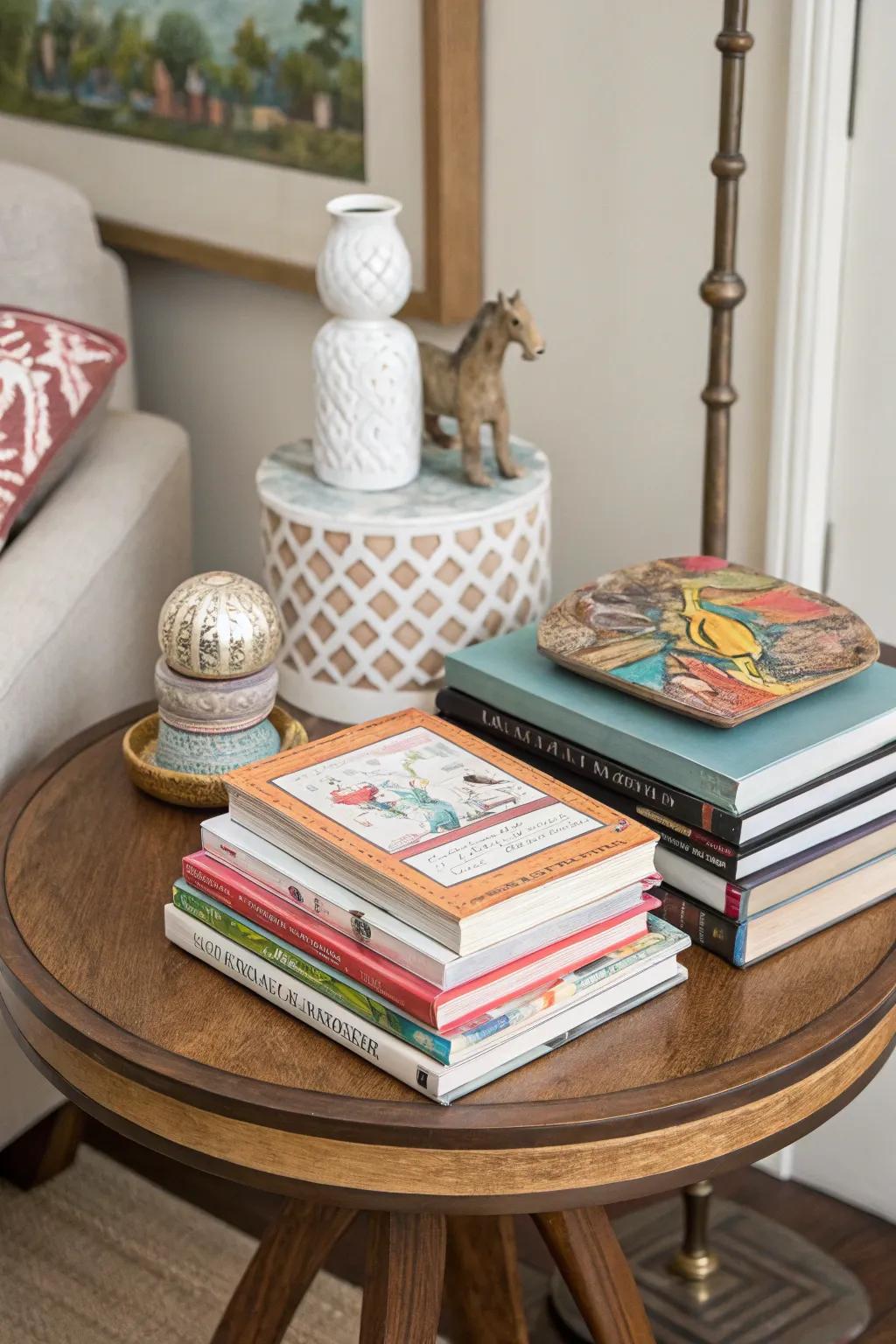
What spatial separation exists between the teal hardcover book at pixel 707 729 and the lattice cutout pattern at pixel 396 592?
0.12 metres

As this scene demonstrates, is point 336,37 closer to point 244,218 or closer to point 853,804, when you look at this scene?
point 244,218

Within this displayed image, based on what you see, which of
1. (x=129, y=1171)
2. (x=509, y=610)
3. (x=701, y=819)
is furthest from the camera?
(x=129, y=1171)

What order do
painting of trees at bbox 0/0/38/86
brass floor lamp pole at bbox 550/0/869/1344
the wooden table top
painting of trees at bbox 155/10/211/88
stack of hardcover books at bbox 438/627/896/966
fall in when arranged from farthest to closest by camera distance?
painting of trees at bbox 0/0/38/86
painting of trees at bbox 155/10/211/88
brass floor lamp pole at bbox 550/0/869/1344
stack of hardcover books at bbox 438/627/896/966
the wooden table top

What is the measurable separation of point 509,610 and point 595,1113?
20.1 inches

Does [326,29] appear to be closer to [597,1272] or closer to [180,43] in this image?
[180,43]

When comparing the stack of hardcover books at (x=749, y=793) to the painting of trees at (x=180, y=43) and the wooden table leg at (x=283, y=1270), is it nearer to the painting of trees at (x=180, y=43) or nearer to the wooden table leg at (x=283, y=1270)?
the wooden table leg at (x=283, y=1270)

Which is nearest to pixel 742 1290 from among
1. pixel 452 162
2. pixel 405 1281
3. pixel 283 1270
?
pixel 283 1270

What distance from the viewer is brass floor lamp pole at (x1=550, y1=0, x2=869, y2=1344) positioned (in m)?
1.36

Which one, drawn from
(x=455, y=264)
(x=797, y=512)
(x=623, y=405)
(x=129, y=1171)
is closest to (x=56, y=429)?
(x=455, y=264)

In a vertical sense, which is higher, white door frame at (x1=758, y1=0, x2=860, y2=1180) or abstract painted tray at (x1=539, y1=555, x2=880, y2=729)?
white door frame at (x1=758, y1=0, x2=860, y2=1180)

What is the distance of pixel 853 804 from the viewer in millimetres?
927

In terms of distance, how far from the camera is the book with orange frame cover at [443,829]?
79 cm

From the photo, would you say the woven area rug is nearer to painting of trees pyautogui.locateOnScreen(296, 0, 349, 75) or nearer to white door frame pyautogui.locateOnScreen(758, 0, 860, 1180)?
white door frame pyautogui.locateOnScreen(758, 0, 860, 1180)

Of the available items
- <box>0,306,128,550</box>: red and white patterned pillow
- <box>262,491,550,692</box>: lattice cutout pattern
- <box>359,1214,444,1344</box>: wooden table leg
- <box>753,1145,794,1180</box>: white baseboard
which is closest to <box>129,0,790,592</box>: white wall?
<box>262,491,550,692</box>: lattice cutout pattern
